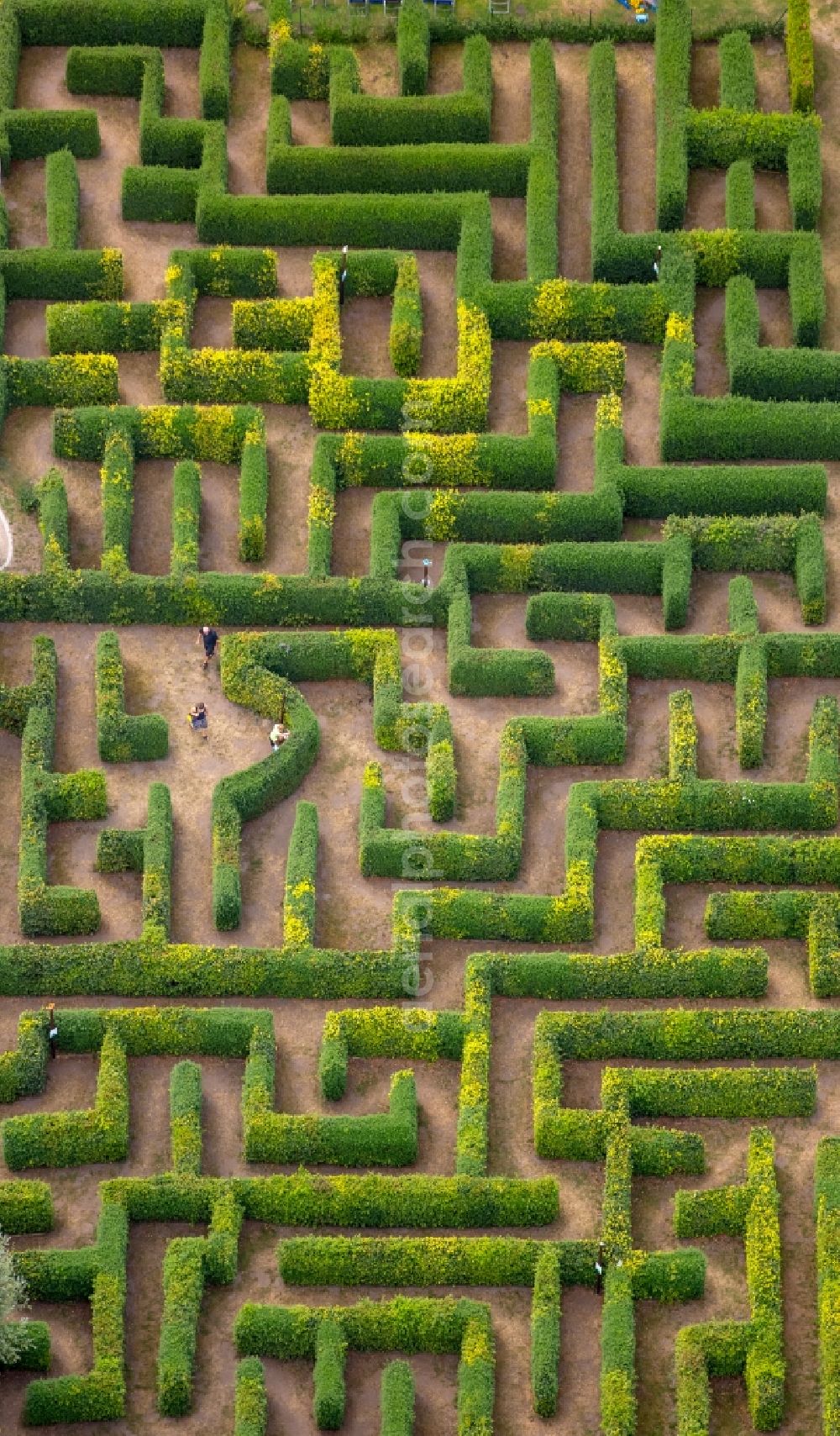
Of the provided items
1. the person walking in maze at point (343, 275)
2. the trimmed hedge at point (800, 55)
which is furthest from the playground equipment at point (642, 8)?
the person walking in maze at point (343, 275)

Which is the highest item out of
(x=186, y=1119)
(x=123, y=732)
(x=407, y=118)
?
(x=407, y=118)

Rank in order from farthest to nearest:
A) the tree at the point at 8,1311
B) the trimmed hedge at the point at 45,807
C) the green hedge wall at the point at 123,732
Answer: the green hedge wall at the point at 123,732 → the trimmed hedge at the point at 45,807 → the tree at the point at 8,1311

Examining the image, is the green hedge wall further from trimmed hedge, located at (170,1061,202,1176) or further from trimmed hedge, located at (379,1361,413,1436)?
trimmed hedge, located at (379,1361,413,1436)

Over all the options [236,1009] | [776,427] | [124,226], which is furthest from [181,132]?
[236,1009]

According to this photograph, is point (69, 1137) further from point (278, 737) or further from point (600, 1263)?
point (600, 1263)

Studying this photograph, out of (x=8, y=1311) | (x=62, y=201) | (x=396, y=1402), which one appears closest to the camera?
(x=8, y=1311)

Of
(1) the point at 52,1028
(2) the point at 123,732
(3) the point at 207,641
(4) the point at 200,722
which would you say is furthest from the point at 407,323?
(1) the point at 52,1028

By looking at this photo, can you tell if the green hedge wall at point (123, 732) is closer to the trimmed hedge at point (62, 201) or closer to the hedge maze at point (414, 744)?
the hedge maze at point (414, 744)

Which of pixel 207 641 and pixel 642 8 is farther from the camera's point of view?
pixel 642 8
